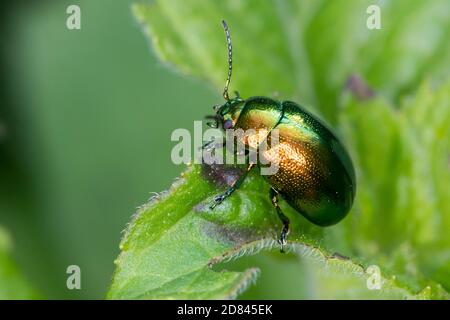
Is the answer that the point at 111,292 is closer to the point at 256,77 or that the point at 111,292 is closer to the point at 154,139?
the point at 256,77

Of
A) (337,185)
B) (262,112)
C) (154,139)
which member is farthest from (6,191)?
(337,185)

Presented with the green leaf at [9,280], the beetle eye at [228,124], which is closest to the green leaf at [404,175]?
the beetle eye at [228,124]

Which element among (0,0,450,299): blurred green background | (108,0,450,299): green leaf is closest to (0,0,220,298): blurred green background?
(0,0,450,299): blurred green background

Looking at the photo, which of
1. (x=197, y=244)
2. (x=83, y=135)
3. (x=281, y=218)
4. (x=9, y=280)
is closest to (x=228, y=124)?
(x=281, y=218)

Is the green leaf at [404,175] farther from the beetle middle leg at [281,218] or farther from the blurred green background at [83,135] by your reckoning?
the blurred green background at [83,135]

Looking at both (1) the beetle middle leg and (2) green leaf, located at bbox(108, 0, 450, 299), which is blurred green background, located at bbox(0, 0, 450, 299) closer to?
(2) green leaf, located at bbox(108, 0, 450, 299)

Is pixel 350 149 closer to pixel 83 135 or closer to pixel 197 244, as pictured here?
pixel 197 244
